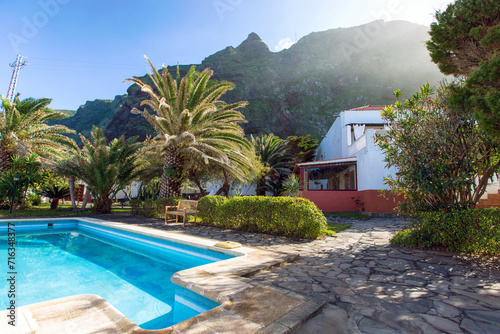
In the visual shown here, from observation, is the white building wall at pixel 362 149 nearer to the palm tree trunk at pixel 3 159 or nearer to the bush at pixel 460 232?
the bush at pixel 460 232

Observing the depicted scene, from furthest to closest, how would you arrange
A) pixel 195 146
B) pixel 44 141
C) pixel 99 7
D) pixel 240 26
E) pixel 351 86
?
pixel 351 86
pixel 240 26
pixel 44 141
pixel 99 7
pixel 195 146

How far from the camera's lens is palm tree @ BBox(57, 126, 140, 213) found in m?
14.5

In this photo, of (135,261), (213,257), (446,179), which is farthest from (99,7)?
(446,179)

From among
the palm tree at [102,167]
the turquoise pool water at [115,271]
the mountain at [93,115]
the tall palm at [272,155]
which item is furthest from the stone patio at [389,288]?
the mountain at [93,115]

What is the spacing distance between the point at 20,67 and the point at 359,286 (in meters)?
43.9

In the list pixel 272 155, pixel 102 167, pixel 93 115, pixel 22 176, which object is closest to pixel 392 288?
pixel 102 167

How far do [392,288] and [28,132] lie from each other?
68.4 feet

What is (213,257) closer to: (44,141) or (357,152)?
(357,152)

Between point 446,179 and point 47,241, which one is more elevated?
point 446,179

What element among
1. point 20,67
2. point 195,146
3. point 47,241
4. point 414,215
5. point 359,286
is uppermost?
point 20,67

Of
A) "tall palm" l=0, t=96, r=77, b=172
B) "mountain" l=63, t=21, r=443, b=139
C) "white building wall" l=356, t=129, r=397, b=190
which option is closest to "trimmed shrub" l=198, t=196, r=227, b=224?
"white building wall" l=356, t=129, r=397, b=190

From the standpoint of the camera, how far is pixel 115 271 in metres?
5.14

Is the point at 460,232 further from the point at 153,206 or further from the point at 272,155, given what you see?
the point at 272,155

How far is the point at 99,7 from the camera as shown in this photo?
13.4 meters
